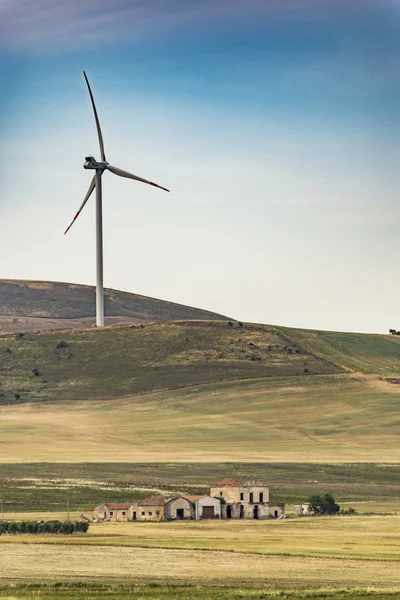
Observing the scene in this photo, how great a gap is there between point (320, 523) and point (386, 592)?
49590 millimetres

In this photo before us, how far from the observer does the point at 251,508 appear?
13738 cm

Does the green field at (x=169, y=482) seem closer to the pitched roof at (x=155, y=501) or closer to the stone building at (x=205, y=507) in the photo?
the pitched roof at (x=155, y=501)

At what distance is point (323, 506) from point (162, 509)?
14.8m

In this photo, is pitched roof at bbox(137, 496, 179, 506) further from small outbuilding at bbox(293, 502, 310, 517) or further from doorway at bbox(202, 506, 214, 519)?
small outbuilding at bbox(293, 502, 310, 517)

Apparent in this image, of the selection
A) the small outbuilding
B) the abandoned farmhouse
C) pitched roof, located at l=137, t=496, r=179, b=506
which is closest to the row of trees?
the abandoned farmhouse

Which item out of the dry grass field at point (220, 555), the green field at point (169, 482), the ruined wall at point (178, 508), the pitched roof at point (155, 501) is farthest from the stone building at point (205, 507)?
the green field at point (169, 482)

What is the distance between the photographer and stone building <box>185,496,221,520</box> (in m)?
135

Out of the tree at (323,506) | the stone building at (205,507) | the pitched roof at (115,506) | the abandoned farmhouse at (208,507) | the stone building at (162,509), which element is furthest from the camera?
the tree at (323,506)

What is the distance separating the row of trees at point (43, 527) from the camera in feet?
382

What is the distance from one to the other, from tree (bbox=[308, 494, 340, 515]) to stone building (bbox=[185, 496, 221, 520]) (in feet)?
28.1

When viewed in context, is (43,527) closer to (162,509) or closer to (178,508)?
(162,509)

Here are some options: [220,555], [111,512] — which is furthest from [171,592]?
[111,512]

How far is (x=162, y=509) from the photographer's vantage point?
133 m

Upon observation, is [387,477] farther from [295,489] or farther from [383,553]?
[383,553]
